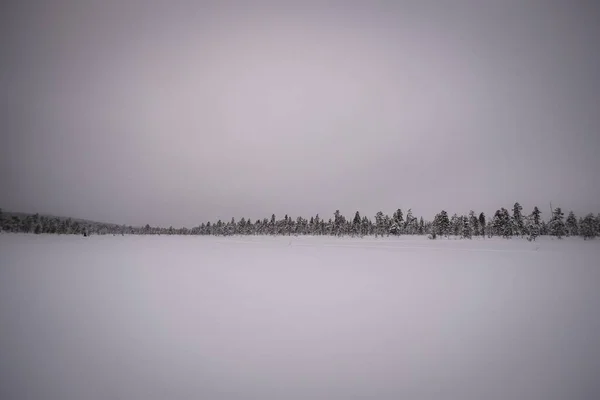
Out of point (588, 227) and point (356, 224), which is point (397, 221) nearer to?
point (356, 224)

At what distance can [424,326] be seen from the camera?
7.26 metres

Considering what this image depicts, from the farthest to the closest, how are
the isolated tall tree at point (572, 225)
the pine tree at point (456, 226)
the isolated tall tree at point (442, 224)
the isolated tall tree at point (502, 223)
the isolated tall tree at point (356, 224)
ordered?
the isolated tall tree at point (356, 224) < the pine tree at point (456, 226) < the isolated tall tree at point (442, 224) < the isolated tall tree at point (572, 225) < the isolated tall tree at point (502, 223)

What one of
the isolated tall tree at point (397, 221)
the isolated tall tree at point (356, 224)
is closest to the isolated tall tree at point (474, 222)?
the isolated tall tree at point (397, 221)

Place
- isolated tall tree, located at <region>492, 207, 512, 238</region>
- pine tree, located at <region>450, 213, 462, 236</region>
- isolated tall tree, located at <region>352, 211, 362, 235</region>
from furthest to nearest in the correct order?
isolated tall tree, located at <region>352, 211, 362, 235</region>, pine tree, located at <region>450, 213, 462, 236</region>, isolated tall tree, located at <region>492, 207, 512, 238</region>

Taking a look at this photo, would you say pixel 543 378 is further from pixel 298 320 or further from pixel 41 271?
pixel 41 271

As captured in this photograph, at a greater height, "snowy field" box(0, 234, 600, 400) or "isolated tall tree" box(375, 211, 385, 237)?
"isolated tall tree" box(375, 211, 385, 237)

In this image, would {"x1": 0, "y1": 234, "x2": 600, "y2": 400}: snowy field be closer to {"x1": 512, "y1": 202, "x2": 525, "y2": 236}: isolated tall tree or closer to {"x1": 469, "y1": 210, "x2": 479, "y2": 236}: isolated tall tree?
{"x1": 512, "y1": 202, "x2": 525, "y2": 236}: isolated tall tree

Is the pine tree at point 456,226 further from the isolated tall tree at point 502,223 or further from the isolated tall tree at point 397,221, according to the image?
the isolated tall tree at point 397,221

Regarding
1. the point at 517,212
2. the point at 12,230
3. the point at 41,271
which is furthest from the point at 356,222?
the point at 12,230

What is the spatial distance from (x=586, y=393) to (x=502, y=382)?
4.80 ft

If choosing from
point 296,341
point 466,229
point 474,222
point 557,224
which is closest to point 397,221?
point 466,229

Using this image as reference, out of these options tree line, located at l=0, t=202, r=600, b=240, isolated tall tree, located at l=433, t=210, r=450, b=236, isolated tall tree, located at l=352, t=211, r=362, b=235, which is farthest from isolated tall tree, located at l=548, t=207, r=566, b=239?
isolated tall tree, located at l=352, t=211, r=362, b=235

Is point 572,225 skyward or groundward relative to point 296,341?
skyward

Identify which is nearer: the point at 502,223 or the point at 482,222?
the point at 502,223
